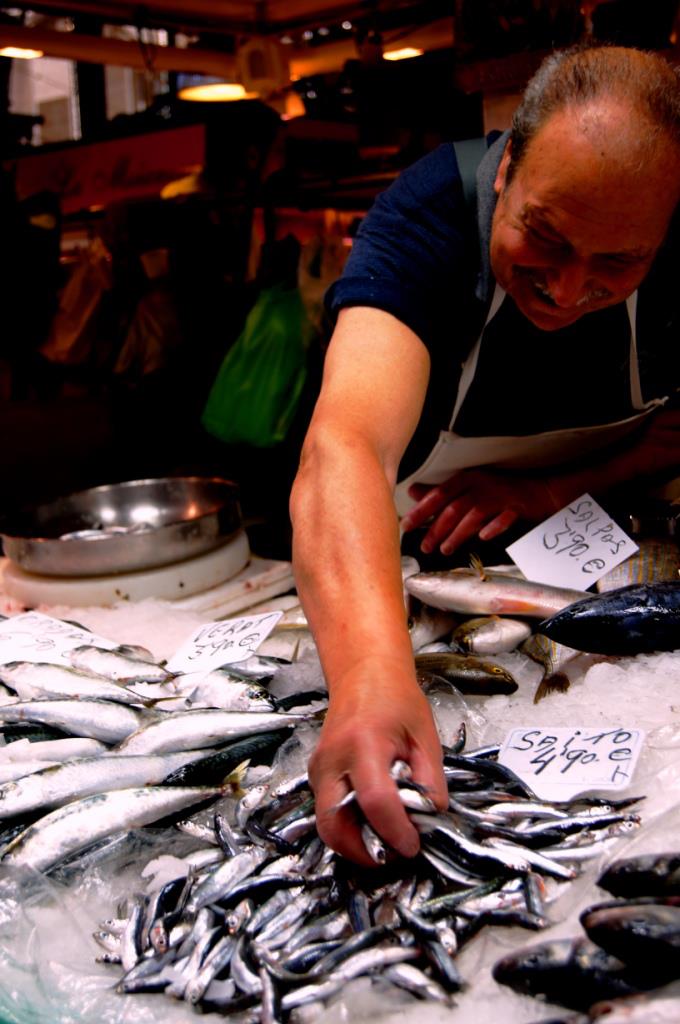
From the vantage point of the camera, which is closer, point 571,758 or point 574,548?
point 571,758

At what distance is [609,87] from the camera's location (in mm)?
1676

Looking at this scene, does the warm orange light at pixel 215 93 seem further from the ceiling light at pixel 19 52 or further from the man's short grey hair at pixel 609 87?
the man's short grey hair at pixel 609 87

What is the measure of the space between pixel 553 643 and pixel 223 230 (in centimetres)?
553

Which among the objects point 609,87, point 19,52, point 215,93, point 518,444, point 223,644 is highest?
point 19,52

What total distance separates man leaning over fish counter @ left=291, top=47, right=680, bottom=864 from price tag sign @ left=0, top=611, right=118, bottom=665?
0.82m

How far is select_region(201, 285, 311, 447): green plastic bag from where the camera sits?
5.78 m

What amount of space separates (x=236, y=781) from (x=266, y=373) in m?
4.53

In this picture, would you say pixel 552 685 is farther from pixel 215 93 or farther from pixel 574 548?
pixel 215 93

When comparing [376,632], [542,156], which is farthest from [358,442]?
[542,156]

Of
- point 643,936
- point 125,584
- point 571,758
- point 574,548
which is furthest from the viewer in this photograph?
point 125,584

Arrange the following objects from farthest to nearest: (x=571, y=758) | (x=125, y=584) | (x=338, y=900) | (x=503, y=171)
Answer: (x=125, y=584), (x=503, y=171), (x=571, y=758), (x=338, y=900)

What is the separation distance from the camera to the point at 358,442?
1.70m

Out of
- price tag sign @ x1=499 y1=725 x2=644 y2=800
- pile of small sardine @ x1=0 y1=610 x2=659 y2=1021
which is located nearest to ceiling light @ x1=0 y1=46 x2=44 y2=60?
pile of small sardine @ x1=0 y1=610 x2=659 y2=1021

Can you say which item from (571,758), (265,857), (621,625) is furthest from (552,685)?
(265,857)
